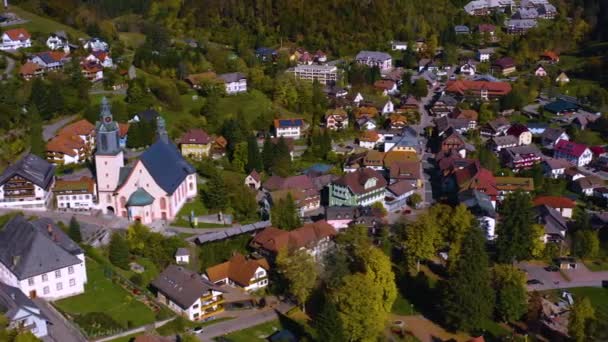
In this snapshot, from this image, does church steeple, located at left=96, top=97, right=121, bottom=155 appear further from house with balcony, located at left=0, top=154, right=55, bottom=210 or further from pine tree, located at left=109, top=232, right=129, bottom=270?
pine tree, located at left=109, top=232, right=129, bottom=270

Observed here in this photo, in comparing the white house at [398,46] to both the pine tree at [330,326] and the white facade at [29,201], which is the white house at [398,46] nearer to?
the white facade at [29,201]

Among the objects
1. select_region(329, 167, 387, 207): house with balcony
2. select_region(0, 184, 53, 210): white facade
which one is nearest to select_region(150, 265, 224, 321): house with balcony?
select_region(0, 184, 53, 210): white facade

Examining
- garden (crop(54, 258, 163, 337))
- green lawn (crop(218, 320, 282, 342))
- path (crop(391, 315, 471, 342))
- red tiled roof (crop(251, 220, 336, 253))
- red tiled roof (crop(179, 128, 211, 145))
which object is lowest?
path (crop(391, 315, 471, 342))

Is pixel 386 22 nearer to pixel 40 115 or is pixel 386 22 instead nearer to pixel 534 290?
pixel 40 115

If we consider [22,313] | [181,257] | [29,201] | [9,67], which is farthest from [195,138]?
[22,313]

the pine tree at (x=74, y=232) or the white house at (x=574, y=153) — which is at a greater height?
the pine tree at (x=74, y=232)

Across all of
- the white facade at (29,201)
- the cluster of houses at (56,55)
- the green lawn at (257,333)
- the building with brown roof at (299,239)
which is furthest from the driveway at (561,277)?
the cluster of houses at (56,55)
